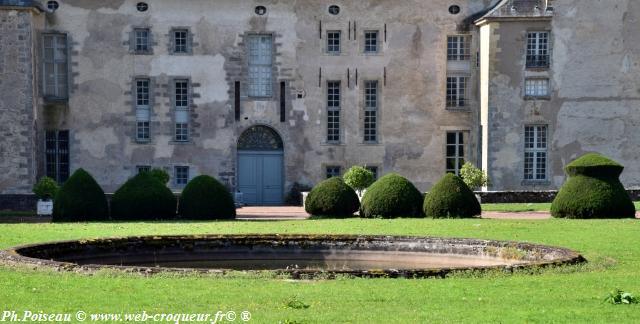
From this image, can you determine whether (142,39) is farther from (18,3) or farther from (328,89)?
(328,89)

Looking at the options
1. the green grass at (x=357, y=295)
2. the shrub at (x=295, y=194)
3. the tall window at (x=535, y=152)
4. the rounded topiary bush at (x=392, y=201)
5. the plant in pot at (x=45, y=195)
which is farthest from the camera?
the shrub at (x=295, y=194)

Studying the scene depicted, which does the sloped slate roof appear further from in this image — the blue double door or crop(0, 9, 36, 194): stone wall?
crop(0, 9, 36, 194): stone wall

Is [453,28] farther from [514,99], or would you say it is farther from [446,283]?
[446,283]

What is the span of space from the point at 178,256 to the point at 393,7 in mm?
23089

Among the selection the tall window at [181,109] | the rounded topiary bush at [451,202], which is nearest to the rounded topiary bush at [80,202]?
the rounded topiary bush at [451,202]

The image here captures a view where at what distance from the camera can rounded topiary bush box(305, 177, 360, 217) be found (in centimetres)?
3000

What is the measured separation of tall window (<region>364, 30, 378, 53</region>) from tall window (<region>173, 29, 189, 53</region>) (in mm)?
6290

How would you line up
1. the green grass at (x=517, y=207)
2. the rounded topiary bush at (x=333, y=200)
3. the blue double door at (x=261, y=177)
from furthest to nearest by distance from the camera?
the blue double door at (x=261, y=177)
the green grass at (x=517, y=207)
the rounded topiary bush at (x=333, y=200)

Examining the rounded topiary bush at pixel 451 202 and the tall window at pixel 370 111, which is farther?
the tall window at pixel 370 111

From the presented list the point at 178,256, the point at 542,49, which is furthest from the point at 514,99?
the point at 178,256

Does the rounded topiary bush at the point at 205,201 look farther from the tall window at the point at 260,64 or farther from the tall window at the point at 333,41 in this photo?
the tall window at the point at 333,41

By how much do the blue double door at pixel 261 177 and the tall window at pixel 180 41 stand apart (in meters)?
4.14

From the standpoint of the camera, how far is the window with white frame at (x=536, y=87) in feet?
130

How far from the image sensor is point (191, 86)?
132 feet
